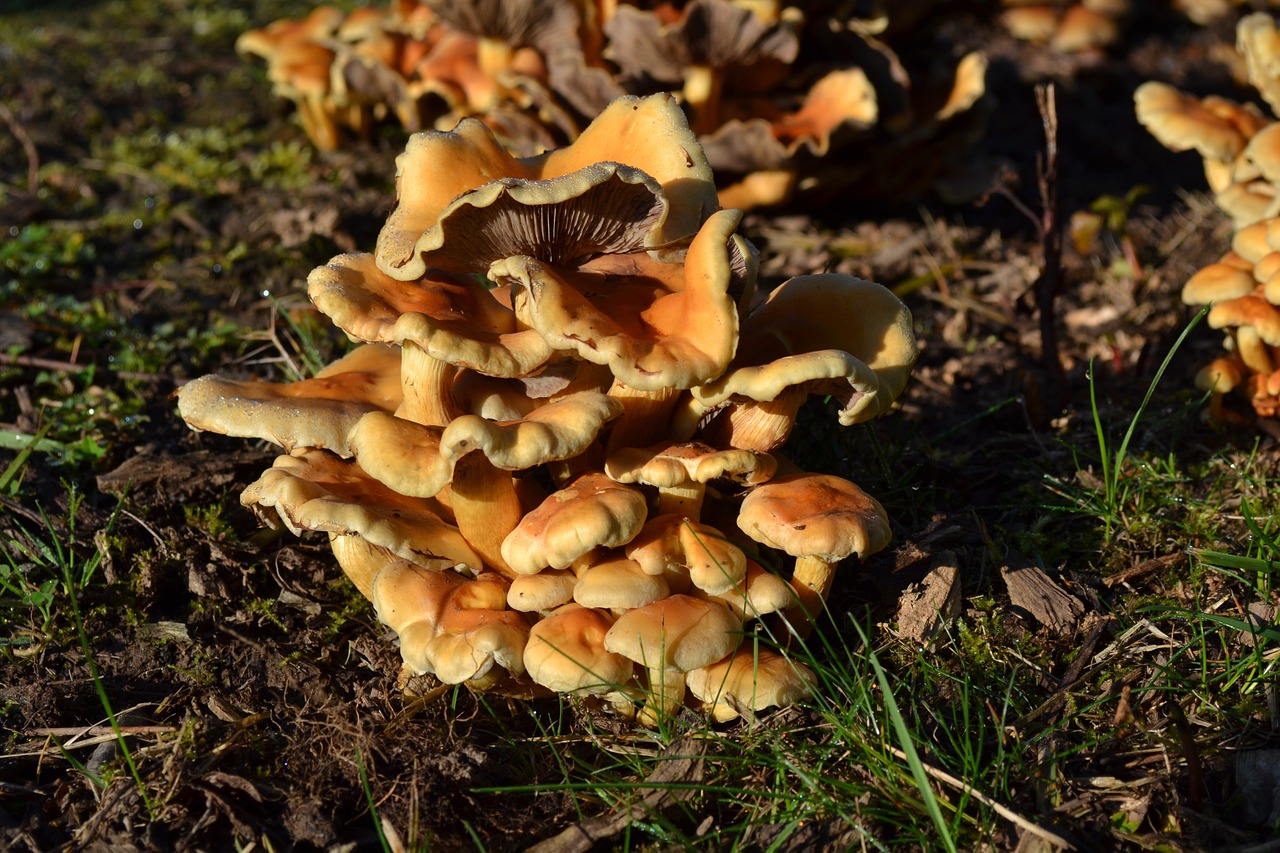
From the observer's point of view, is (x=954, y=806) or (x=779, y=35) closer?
(x=954, y=806)

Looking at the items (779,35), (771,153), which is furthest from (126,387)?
(779,35)

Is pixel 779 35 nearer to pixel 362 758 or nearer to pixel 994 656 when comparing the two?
pixel 994 656

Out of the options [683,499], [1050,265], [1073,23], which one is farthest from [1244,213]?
[1073,23]

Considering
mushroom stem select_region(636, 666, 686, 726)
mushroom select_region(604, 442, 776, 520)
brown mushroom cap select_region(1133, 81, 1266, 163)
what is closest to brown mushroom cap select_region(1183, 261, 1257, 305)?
brown mushroom cap select_region(1133, 81, 1266, 163)

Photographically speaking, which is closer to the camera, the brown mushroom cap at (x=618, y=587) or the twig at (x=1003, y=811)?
the twig at (x=1003, y=811)

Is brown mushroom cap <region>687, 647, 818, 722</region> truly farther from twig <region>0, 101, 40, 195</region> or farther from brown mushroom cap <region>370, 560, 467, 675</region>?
twig <region>0, 101, 40, 195</region>

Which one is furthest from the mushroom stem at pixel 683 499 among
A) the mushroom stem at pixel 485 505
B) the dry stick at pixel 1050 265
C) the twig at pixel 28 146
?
the twig at pixel 28 146

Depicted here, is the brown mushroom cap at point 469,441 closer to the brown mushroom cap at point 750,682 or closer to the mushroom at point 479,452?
the mushroom at point 479,452
